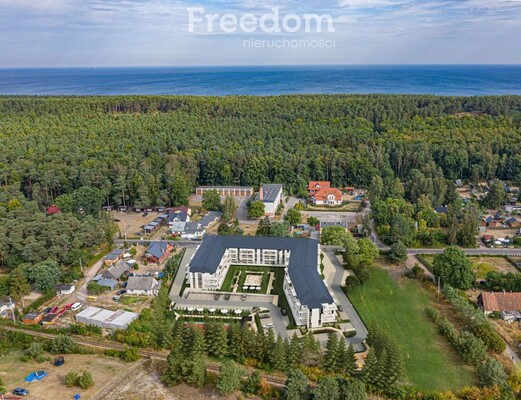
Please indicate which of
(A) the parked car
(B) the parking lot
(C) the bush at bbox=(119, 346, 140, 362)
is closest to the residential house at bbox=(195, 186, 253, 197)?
(B) the parking lot

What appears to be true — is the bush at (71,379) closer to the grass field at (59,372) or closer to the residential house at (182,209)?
the grass field at (59,372)

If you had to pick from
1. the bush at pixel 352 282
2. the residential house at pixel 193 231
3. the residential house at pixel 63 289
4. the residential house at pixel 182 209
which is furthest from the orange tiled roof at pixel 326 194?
the residential house at pixel 63 289

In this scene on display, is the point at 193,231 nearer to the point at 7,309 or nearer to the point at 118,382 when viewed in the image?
the point at 7,309

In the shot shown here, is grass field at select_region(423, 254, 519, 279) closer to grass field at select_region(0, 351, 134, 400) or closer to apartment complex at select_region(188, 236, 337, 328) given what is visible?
apartment complex at select_region(188, 236, 337, 328)

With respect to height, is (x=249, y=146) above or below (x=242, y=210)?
above

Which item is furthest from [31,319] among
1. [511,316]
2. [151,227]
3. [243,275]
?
[511,316]
